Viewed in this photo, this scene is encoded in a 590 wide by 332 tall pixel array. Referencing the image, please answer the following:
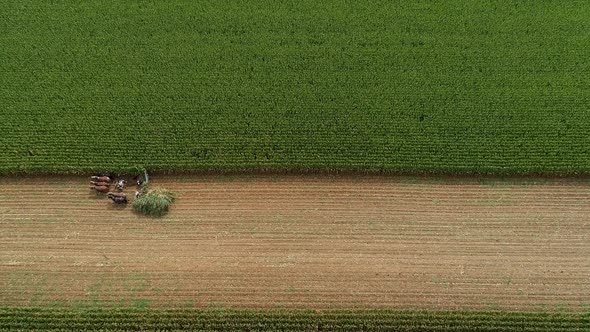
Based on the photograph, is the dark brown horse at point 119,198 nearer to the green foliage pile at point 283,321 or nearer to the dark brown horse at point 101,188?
the dark brown horse at point 101,188

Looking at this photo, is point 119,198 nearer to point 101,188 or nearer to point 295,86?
point 101,188

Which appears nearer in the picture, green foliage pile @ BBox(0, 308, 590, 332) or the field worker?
green foliage pile @ BBox(0, 308, 590, 332)

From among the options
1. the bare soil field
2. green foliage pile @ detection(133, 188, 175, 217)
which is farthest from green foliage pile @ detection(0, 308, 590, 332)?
green foliage pile @ detection(133, 188, 175, 217)

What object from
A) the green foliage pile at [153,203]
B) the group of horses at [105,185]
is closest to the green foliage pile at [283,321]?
the green foliage pile at [153,203]

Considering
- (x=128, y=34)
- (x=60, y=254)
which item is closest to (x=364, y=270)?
(x=60, y=254)

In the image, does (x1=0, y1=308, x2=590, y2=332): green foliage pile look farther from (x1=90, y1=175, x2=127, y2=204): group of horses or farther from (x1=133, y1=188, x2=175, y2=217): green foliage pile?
(x1=90, y1=175, x2=127, y2=204): group of horses

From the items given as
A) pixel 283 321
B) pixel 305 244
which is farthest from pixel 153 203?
pixel 283 321
